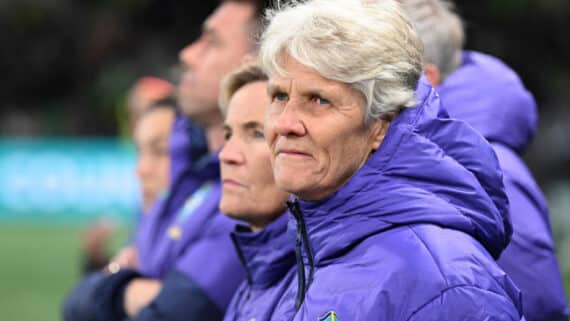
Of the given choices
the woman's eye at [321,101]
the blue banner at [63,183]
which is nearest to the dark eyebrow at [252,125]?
the woman's eye at [321,101]

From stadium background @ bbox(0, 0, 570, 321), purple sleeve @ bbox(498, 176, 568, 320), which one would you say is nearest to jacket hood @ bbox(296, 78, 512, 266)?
purple sleeve @ bbox(498, 176, 568, 320)

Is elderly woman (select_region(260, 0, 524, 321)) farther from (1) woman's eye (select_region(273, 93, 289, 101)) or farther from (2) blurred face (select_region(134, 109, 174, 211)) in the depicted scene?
(2) blurred face (select_region(134, 109, 174, 211))

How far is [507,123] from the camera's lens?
3.97 metres

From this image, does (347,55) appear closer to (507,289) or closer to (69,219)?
(507,289)

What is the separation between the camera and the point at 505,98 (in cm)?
398

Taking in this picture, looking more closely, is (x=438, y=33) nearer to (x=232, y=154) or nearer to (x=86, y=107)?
(x=232, y=154)

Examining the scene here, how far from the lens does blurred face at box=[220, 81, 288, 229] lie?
12.2 ft

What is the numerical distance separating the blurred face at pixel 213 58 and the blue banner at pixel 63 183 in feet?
46.9

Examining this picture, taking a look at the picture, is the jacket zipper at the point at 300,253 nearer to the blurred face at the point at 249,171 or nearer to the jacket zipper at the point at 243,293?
the jacket zipper at the point at 243,293

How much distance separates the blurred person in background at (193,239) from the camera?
13.6 ft

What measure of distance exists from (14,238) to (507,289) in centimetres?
1474

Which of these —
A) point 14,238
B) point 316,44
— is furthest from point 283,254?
point 14,238

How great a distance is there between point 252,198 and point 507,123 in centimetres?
89

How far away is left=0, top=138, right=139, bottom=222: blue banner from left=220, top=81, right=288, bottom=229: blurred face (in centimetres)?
1544
